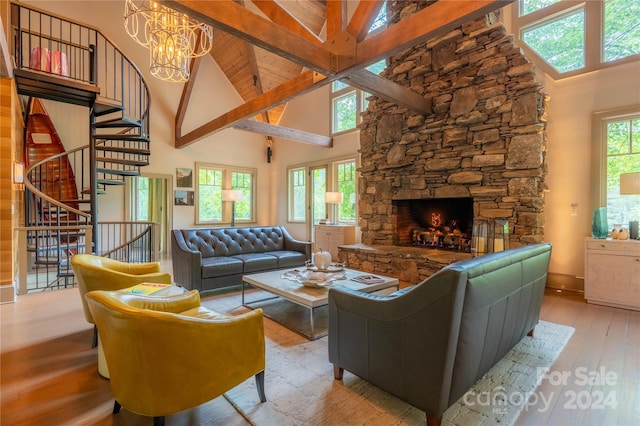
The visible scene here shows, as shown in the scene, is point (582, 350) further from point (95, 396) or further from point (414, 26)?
point (95, 396)

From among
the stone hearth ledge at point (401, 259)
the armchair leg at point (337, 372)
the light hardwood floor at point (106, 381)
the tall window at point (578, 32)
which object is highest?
the tall window at point (578, 32)

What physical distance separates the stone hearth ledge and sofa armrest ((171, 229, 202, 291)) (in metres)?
2.64

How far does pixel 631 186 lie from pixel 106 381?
17.0 feet

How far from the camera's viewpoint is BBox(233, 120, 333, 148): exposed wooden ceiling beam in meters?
6.01

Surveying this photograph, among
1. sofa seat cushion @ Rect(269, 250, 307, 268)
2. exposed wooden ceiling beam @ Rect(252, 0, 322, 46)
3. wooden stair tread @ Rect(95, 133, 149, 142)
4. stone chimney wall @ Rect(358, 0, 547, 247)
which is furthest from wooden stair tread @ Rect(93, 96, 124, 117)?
stone chimney wall @ Rect(358, 0, 547, 247)

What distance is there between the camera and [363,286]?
2.93 metres

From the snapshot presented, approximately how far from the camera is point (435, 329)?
1.46 meters

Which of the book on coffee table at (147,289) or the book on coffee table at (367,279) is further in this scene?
the book on coffee table at (367,279)

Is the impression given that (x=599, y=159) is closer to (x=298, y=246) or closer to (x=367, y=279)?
(x=367, y=279)

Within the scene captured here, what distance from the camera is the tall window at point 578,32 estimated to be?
3.71 metres

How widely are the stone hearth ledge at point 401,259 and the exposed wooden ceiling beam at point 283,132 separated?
9.09 ft

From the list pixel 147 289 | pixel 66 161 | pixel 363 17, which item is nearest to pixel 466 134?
pixel 363 17

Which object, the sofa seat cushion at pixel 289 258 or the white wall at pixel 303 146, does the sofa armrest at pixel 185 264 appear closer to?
the sofa seat cushion at pixel 289 258

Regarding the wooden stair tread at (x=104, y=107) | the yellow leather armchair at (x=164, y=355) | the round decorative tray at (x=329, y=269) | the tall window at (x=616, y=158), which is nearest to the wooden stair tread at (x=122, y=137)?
the wooden stair tread at (x=104, y=107)
